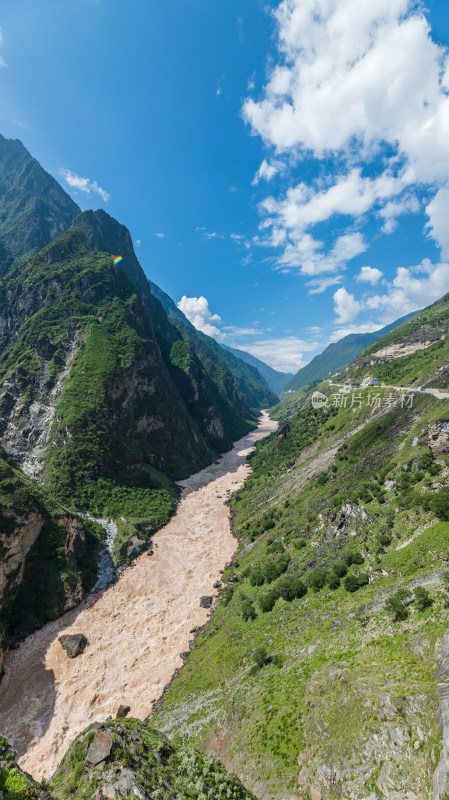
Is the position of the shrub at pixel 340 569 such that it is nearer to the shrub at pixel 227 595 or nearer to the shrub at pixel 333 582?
the shrub at pixel 333 582

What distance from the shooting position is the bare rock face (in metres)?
36.3

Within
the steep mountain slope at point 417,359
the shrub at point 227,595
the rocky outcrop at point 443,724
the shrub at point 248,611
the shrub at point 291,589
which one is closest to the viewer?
the rocky outcrop at point 443,724

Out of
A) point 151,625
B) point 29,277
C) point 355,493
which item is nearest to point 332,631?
point 355,493

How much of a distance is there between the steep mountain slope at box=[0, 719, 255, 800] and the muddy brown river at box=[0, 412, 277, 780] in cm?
2098

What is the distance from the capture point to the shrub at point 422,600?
18.1m

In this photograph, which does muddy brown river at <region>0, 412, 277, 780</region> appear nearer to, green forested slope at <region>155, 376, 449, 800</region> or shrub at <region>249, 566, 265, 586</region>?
green forested slope at <region>155, 376, 449, 800</region>

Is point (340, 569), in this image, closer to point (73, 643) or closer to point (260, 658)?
point (260, 658)

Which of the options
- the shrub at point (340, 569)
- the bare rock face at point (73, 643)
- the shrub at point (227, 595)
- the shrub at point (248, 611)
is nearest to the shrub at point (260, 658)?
the shrub at point (248, 611)

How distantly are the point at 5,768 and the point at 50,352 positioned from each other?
324ft

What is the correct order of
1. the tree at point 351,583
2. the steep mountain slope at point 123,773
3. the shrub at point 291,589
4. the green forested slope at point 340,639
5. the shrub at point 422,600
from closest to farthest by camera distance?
1. the steep mountain slope at point 123,773
2. the green forested slope at point 340,639
3. the shrub at point 422,600
4. the tree at point 351,583
5. the shrub at point 291,589

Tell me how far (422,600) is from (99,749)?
62.1 feet

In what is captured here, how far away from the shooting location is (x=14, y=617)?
39375mm

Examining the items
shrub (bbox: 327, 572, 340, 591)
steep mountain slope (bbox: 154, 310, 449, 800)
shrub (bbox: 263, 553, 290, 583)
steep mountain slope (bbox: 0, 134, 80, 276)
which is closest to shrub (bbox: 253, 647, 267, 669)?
steep mountain slope (bbox: 154, 310, 449, 800)

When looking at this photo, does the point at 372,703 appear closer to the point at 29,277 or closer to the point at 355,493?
the point at 355,493
